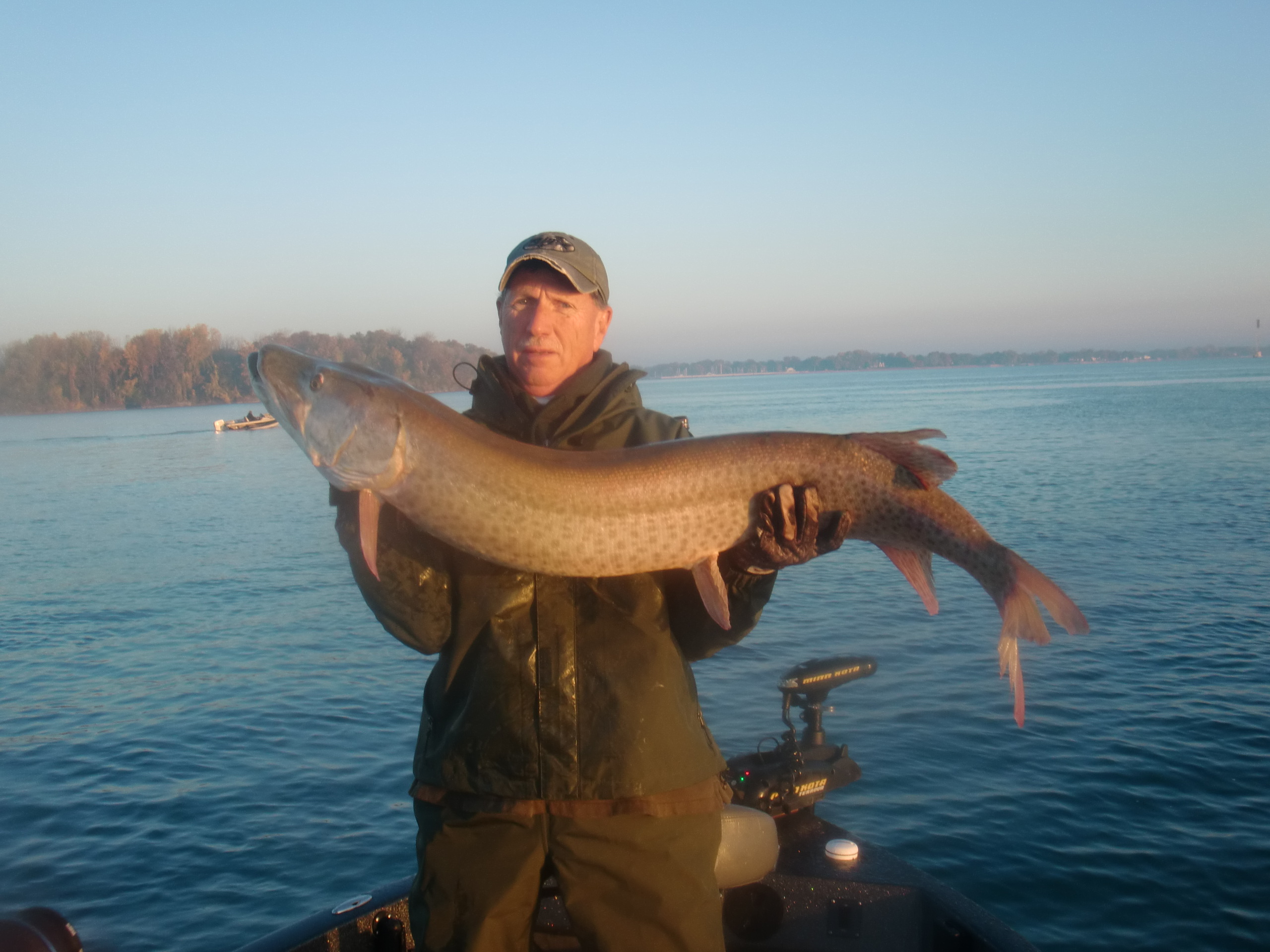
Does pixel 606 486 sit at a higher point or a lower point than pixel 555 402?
lower

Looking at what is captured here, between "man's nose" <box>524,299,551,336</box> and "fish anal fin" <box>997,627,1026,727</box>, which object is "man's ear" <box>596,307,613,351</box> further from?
"fish anal fin" <box>997,627,1026,727</box>

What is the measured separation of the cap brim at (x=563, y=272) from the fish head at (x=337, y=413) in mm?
545

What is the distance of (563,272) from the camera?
289 cm

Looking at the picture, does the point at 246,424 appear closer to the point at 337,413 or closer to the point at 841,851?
the point at 841,851

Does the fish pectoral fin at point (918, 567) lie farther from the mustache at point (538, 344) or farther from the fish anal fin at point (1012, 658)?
the mustache at point (538, 344)

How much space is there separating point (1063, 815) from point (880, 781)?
1.61m

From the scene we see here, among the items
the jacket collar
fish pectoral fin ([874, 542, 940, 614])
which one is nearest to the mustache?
the jacket collar

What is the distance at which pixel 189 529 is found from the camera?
25.0 meters

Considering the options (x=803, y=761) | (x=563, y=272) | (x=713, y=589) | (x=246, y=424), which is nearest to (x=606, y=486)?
(x=713, y=589)

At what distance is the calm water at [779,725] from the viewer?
727 cm

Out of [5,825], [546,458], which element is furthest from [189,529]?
[546,458]

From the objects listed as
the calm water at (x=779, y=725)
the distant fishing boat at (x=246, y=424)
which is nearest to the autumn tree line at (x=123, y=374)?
the distant fishing boat at (x=246, y=424)

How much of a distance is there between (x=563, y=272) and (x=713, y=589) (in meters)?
1.13

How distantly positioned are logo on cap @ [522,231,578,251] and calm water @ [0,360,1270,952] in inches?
242
